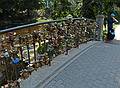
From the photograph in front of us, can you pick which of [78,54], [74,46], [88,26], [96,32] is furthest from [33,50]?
[96,32]

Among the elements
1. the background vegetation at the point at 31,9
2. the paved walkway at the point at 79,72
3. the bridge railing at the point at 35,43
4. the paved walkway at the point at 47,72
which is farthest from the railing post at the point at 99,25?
the background vegetation at the point at 31,9

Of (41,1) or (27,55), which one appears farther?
(41,1)

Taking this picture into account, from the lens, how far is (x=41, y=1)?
129ft

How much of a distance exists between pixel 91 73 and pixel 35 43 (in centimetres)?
156

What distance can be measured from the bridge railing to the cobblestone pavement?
1.96 ft

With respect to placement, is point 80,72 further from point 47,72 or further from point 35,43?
point 35,43

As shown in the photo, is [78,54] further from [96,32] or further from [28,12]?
[28,12]

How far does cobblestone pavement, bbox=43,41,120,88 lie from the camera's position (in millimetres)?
6814

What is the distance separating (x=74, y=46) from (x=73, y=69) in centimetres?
279

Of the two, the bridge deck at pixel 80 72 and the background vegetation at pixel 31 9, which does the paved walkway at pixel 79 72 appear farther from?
the background vegetation at pixel 31 9

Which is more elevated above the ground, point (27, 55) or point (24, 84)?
point (27, 55)

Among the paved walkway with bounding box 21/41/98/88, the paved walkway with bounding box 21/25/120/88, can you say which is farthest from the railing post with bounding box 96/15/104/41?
the paved walkway with bounding box 21/41/98/88

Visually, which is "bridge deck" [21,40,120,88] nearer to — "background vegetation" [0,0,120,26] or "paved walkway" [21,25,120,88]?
"paved walkway" [21,25,120,88]

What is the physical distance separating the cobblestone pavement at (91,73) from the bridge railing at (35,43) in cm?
60
